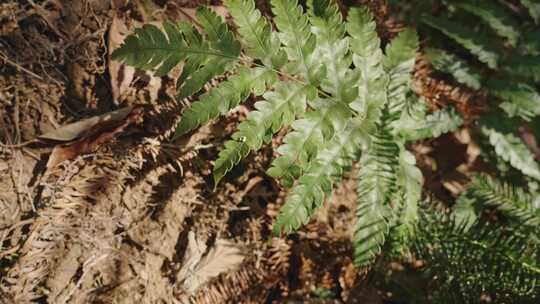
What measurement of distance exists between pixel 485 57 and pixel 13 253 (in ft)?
10.1

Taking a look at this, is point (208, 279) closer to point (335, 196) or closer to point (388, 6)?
point (335, 196)

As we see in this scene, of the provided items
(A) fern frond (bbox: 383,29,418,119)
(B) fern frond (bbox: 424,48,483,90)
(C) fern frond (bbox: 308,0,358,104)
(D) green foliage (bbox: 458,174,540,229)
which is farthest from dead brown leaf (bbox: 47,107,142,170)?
(D) green foliage (bbox: 458,174,540,229)

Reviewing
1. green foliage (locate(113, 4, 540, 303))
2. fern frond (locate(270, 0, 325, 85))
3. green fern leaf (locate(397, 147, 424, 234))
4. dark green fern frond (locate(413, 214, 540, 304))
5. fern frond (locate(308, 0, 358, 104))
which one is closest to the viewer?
green foliage (locate(113, 4, 540, 303))

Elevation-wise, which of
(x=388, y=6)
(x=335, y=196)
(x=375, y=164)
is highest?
(x=388, y=6)

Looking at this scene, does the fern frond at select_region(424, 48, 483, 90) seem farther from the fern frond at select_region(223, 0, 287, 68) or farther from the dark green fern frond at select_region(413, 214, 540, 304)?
the fern frond at select_region(223, 0, 287, 68)

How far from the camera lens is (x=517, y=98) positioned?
2926mm

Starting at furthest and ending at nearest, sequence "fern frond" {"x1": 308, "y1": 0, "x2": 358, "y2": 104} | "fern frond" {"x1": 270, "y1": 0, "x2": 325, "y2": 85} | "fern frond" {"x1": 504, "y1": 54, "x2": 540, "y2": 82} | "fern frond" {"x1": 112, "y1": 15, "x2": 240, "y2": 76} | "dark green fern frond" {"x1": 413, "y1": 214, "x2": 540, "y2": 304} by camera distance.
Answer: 1. "fern frond" {"x1": 504, "y1": 54, "x2": 540, "y2": 82}
2. "dark green fern frond" {"x1": 413, "y1": 214, "x2": 540, "y2": 304}
3. "fern frond" {"x1": 308, "y1": 0, "x2": 358, "y2": 104}
4. "fern frond" {"x1": 270, "y1": 0, "x2": 325, "y2": 85}
5. "fern frond" {"x1": 112, "y1": 15, "x2": 240, "y2": 76}

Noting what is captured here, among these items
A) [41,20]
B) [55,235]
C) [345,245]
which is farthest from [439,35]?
[55,235]

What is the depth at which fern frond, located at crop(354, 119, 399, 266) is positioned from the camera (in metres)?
2.24

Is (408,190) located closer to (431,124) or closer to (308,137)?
(431,124)

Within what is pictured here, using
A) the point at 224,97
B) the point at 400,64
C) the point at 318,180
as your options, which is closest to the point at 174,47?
the point at 224,97

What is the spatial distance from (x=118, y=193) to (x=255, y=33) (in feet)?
3.63

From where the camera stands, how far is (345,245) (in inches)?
110

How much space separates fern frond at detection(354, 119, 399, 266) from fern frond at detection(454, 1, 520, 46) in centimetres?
126
